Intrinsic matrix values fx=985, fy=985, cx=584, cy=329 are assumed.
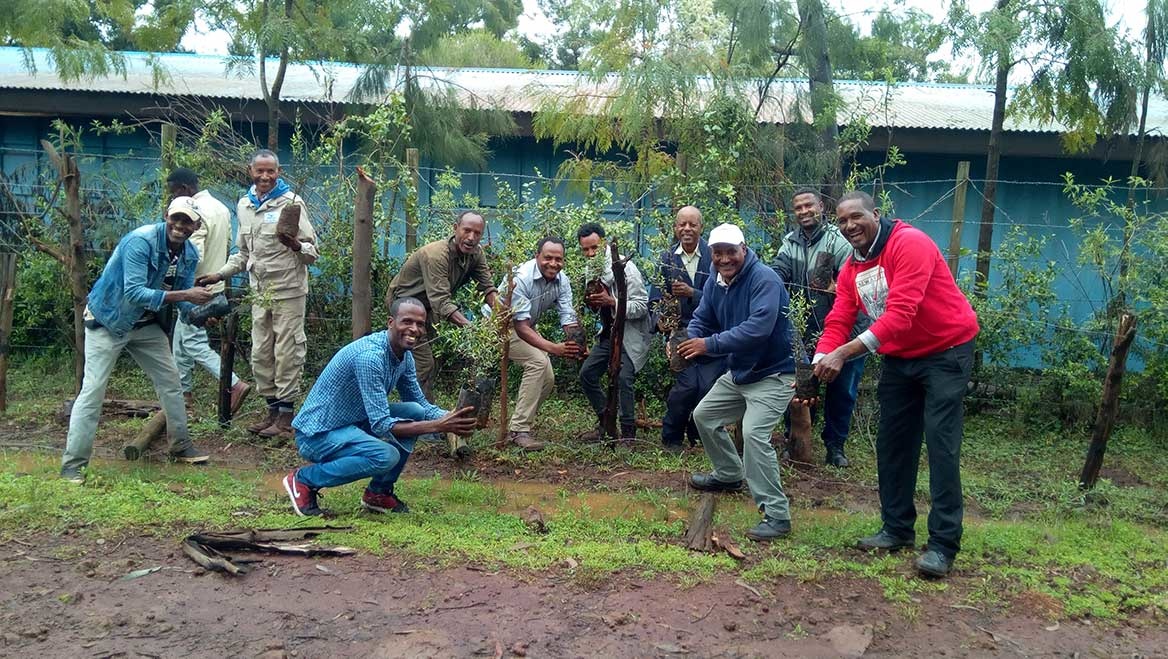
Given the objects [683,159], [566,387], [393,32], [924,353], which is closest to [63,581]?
[924,353]

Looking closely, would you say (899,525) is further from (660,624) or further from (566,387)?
(566,387)

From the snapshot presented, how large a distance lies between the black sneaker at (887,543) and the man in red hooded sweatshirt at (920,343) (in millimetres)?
259

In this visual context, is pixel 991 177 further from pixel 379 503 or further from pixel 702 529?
pixel 379 503

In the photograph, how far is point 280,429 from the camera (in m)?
7.77

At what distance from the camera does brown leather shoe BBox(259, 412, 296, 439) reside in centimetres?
770

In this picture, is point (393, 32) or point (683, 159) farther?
point (393, 32)

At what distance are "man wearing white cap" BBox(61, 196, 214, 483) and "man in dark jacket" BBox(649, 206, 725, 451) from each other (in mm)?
3289

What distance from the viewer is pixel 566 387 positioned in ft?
30.2

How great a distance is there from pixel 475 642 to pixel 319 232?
5.82 meters

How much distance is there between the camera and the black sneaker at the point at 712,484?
259 inches

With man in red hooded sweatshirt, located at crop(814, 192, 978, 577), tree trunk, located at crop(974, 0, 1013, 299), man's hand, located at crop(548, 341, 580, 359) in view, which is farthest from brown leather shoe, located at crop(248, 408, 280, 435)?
tree trunk, located at crop(974, 0, 1013, 299)

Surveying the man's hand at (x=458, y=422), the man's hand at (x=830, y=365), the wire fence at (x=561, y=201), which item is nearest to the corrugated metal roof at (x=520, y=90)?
the wire fence at (x=561, y=201)

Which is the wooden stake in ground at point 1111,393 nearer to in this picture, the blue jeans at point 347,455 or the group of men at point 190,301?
the blue jeans at point 347,455

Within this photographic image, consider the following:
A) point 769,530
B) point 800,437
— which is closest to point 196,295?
point 769,530
